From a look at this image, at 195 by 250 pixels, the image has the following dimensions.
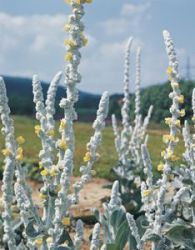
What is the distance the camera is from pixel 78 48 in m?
3.56

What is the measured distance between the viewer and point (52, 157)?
157 inches

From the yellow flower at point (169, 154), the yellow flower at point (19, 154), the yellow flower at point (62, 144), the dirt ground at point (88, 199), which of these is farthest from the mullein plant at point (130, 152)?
the yellow flower at point (19, 154)

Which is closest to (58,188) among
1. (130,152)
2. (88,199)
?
(130,152)

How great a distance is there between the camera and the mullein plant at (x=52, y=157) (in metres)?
3.56

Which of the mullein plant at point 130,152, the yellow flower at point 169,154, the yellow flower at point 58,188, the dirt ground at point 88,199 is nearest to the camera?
the yellow flower at point 58,188

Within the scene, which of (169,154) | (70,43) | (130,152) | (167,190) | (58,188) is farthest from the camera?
(130,152)

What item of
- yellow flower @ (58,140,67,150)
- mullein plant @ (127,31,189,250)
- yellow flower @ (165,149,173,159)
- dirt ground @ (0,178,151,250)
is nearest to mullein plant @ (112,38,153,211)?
dirt ground @ (0,178,151,250)

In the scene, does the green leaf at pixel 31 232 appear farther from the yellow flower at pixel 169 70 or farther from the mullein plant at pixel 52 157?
the yellow flower at pixel 169 70

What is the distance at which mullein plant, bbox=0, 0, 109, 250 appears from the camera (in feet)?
11.7

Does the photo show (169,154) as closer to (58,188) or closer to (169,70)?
(169,70)

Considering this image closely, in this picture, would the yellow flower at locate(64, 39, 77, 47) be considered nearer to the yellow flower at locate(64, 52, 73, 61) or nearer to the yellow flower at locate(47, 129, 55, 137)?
the yellow flower at locate(64, 52, 73, 61)

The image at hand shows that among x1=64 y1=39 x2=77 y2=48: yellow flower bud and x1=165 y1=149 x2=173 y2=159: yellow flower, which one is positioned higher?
x1=64 y1=39 x2=77 y2=48: yellow flower bud

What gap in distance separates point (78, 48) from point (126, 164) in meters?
6.46

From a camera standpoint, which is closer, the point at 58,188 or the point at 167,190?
the point at 58,188
